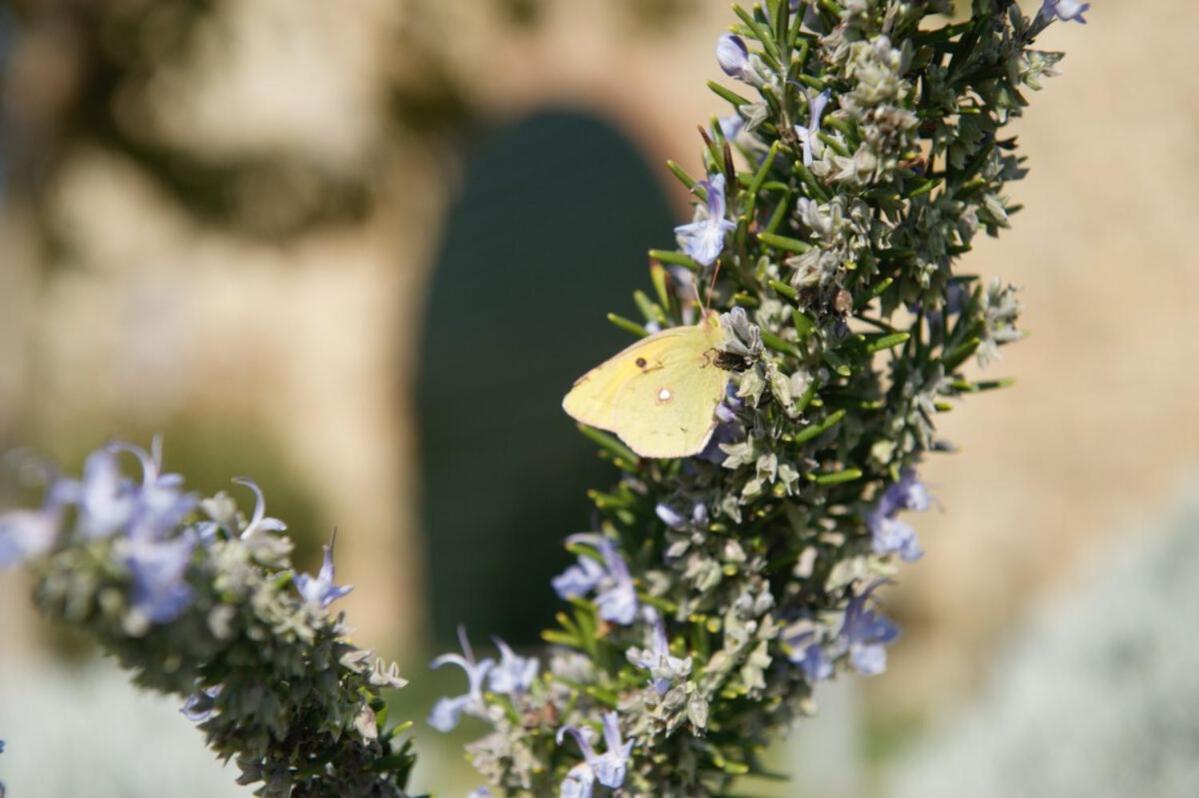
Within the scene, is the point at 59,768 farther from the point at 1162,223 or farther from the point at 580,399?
the point at 1162,223

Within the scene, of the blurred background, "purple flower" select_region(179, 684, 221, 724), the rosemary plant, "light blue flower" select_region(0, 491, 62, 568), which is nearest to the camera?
"light blue flower" select_region(0, 491, 62, 568)

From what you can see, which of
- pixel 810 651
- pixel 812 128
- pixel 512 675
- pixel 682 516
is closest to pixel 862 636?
pixel 810 651

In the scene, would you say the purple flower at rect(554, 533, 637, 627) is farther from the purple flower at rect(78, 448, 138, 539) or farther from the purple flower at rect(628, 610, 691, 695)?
the purple flower at rect(78, 448, 138, 539)

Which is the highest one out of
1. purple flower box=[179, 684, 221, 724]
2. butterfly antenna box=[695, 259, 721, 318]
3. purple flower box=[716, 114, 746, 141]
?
purple flower box=[716, 114, 746, 141]

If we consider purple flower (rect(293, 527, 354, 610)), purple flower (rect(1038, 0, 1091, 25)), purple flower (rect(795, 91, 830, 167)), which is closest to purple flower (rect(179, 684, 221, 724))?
purple flower (rect(293, 527, 354, 610))

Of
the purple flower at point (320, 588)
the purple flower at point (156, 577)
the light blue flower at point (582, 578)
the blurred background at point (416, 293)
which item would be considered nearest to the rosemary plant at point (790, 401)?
the light blue flower at point (582, 578)

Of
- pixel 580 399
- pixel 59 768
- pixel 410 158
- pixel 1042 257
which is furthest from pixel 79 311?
pixel 580 399

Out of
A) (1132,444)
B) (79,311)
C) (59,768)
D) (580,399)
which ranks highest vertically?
(79,311)

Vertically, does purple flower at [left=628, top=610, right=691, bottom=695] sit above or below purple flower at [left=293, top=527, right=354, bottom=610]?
below
